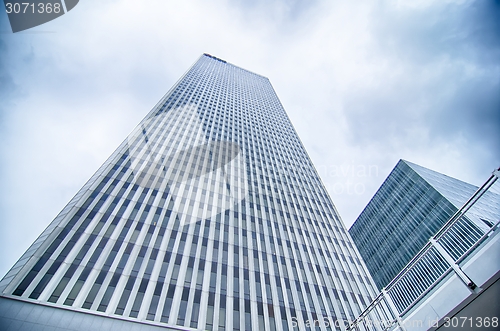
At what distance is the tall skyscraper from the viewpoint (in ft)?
68.9

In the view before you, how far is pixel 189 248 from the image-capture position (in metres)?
29.3

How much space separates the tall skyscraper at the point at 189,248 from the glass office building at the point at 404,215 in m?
49.6

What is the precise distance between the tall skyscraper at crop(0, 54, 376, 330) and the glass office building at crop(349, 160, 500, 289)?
163 feet

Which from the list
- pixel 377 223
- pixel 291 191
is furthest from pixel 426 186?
pixel 291 191

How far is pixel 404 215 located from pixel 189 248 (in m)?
92.1

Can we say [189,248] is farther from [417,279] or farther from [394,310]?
[417,279]

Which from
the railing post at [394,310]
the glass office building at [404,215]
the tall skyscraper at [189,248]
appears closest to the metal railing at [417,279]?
the railing post at [394,310]

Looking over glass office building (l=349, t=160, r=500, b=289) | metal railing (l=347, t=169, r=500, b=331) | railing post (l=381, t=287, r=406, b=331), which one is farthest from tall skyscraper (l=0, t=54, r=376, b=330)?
glass office building (l=349, t=160, r=500, b=289)

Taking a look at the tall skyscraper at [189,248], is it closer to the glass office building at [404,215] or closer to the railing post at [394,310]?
the railing post at [394,310]

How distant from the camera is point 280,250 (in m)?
34.9

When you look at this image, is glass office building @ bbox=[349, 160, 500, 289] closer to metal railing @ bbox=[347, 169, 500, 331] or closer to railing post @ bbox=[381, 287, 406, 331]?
metal railing @ bbox=[347, 169, 500, 331]

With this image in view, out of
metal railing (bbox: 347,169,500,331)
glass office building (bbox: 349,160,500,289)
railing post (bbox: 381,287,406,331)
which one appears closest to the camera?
metal railing (bbox: 347,169,500,331)

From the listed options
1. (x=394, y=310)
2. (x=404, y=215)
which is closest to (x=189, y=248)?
(x=394, y=310)

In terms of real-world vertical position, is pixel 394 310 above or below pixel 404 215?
above
